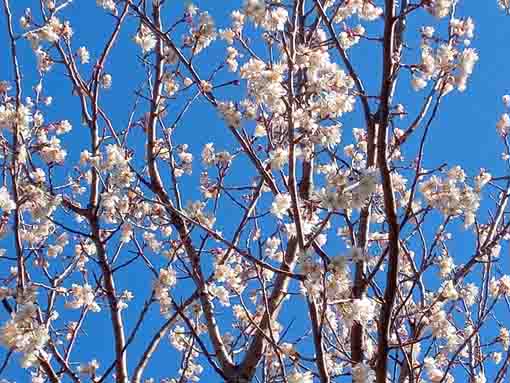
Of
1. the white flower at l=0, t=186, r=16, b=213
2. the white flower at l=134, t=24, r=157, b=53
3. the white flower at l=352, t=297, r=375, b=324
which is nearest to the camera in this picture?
the white flower at l=352, t=297, r=375, b=324

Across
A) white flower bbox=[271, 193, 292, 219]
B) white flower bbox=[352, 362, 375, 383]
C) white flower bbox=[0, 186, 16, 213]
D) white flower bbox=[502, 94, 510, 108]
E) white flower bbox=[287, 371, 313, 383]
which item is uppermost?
white flower bbox=[502, 94, 510, 108]

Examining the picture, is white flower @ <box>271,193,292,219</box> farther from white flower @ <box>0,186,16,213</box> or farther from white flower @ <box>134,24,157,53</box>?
white flower @ <box>134,24,157,53</box>

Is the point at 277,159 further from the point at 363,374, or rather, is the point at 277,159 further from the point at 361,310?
the point at 363,374

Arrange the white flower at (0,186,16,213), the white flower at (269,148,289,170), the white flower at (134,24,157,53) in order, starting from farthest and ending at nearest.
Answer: the white flower at (134,24,157,53)
the white flower at (0,186,16,213)
the white flower at (269,148,289,170)

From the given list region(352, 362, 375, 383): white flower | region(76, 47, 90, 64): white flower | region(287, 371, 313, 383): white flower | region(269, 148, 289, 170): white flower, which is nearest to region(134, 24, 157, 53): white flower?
region(76, 47, 90, 64): white flower

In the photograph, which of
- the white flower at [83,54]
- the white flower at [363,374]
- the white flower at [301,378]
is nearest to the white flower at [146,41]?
the white flower at [83,54]

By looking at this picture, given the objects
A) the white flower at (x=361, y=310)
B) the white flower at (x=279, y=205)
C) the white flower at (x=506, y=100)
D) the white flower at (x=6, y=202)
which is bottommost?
the white flower at (x=361, y=310)

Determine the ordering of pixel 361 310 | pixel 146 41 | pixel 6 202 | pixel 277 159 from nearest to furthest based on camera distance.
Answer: pixel 361 310 → pixel 277 159 → pixel 6 202 → pixel 146 41

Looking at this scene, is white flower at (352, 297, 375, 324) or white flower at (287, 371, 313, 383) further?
white flower at (287, 371, 313, 383)

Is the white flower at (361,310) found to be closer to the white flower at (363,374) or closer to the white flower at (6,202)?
the white flower at (363,374)

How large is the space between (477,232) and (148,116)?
200 centimetres

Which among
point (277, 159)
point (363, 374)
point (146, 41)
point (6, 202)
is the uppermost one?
point (146, 41)

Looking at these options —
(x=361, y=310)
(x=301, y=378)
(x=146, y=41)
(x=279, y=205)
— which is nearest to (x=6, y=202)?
(x=279, y=205)

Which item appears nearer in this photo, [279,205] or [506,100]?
[279,205]
